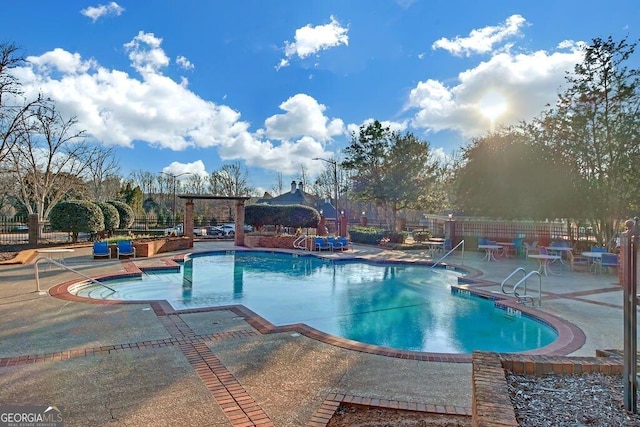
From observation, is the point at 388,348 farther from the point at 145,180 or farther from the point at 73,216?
the point at 145,180

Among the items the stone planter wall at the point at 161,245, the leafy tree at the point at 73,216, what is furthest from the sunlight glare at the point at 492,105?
the leafy tree at the point at 73,216

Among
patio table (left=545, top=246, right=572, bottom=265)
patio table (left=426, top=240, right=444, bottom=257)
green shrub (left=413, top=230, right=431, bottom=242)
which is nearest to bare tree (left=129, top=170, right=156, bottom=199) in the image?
green shrub (left=413, top=230, right=431, bottom=242)

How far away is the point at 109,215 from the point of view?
21188 mm

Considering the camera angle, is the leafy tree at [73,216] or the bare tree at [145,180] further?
the bare tree at [145,180]

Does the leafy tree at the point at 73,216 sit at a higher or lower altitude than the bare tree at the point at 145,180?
lower

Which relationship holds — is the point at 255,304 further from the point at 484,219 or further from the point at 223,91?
the point at 484,219

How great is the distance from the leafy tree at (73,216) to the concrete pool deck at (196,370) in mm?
12584

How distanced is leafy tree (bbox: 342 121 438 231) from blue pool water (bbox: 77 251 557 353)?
1012cm

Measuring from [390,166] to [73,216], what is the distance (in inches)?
711

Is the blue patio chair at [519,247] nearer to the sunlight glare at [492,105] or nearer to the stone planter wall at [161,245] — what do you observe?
the sunlight glare at [492,105]

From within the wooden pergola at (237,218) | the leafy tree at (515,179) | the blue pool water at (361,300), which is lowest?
the blue pool water at (361,300)

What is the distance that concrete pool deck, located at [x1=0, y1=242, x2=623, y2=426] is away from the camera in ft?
12.0

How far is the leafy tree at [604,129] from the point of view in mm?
14180

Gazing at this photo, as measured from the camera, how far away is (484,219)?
20.6 meters
